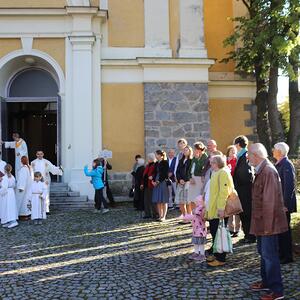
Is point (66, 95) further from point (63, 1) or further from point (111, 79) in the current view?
point (63, 1)

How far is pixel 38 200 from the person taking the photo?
10.4m

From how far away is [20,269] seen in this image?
6383 mm

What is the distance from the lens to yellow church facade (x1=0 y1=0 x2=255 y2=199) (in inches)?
545

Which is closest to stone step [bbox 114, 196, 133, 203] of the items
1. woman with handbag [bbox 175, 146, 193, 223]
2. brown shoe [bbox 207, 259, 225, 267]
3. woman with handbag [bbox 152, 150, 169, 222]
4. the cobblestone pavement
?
woman with handbag [bbox 152, 150, 169, 222]

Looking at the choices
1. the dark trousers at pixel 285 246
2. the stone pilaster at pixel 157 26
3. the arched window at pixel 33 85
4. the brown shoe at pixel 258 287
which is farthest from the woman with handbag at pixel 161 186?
the arched window at pixel 33 85

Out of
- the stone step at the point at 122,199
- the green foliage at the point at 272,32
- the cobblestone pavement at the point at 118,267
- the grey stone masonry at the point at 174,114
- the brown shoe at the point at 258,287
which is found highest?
the green foliage at the point at 272,32

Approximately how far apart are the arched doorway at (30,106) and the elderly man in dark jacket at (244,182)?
7972 millimetres

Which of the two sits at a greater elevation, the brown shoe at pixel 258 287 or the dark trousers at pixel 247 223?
the dark trousers at pixel 247 223

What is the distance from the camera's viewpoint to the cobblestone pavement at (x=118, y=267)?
207 inches

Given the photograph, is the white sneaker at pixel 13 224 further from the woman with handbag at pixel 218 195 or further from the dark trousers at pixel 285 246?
the dark trousers at pixel 285 246

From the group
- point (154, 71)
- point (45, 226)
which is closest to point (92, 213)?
point (45, 226)

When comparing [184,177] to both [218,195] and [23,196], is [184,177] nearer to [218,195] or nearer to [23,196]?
[218,195]

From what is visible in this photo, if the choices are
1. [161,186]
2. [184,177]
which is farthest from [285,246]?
[161,186]

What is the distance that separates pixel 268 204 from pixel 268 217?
5.4 inches
